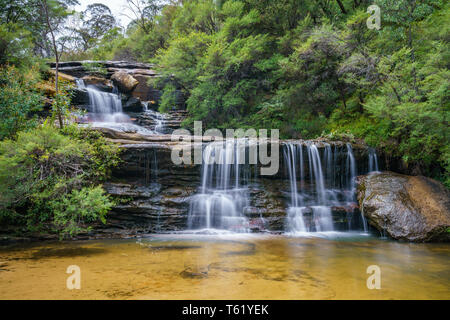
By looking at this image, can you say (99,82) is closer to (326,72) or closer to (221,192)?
(221,192)

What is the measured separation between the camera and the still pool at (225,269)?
3.45 metres

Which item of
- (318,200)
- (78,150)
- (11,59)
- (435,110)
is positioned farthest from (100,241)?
(435,110)

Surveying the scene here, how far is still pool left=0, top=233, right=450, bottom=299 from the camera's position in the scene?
11.3 ft

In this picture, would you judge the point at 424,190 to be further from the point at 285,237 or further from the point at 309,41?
the point at 309,41

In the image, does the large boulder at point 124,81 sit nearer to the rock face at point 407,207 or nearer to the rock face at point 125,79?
the rock face at point 125,79

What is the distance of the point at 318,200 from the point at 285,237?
2449mm

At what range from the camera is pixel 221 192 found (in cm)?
891

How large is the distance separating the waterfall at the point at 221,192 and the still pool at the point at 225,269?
1163 mm

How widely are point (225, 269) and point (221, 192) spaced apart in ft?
15.0

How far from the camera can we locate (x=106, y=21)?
42.3m

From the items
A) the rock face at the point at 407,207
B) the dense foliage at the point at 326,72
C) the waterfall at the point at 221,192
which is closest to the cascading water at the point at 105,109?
the dense foliage at the point at 326,72

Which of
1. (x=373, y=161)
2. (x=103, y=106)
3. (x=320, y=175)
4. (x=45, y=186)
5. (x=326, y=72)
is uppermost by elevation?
(x=326, y=72)

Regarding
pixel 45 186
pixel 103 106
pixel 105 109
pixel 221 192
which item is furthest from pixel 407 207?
pixel 103 106
